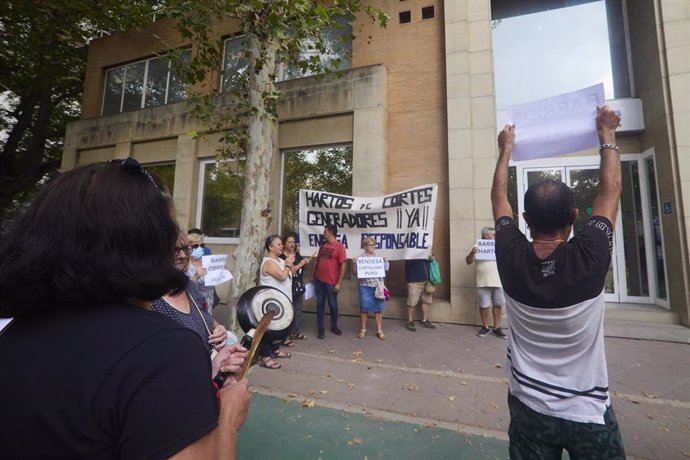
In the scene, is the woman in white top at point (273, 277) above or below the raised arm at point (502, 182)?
below

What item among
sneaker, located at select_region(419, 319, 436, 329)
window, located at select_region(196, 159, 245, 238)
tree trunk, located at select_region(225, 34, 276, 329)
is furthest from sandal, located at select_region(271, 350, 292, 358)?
window, located at select_region(196, 159, 245, 238)

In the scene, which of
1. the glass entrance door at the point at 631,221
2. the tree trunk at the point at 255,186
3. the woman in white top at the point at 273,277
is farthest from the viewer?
the glass entrance door at the point at 631,221

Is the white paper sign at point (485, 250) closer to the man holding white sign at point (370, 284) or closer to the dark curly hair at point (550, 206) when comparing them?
the man holding white sign at point (370, 284)

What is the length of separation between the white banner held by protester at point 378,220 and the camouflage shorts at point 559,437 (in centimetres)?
534

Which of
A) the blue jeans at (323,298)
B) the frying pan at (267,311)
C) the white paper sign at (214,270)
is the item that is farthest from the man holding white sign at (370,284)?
the frying pan at (267,311)

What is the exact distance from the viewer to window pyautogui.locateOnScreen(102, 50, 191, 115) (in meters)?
12.1

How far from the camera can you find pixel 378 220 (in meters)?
7.68

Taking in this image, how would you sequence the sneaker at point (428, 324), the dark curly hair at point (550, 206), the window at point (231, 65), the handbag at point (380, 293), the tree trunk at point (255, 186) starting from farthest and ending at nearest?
1. the window at point (231, 65)
2. the sneaker at point (428, 324)
3. the handbag at point (380, 293)
4. the tree trunk at point (255, 186)
5. the dark curly hair at point (550, 206)

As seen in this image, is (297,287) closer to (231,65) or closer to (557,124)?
(557,124)

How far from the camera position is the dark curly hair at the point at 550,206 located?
171 centimetres

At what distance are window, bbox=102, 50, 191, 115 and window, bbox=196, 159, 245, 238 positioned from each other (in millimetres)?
3240

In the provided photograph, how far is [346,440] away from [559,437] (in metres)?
2.13

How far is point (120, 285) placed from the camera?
0.90m

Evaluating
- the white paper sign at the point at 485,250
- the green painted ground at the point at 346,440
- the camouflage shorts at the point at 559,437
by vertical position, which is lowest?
Result: the green painted ground at the point at 346,440
